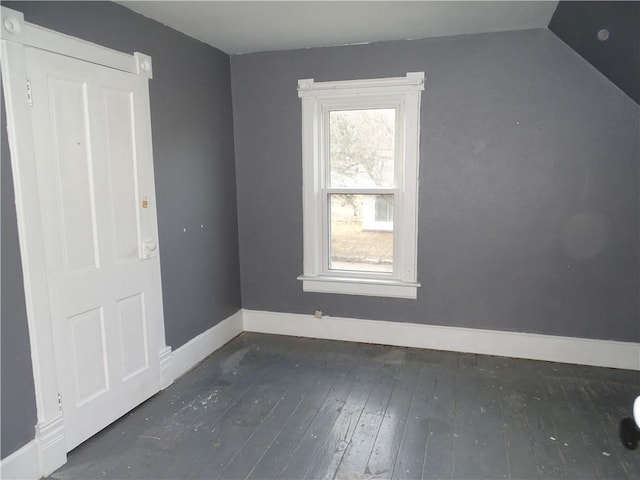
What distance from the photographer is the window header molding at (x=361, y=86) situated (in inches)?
128

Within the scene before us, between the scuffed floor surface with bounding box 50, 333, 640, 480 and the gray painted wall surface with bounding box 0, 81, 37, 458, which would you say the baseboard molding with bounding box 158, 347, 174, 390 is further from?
the gray painted wall surface with bounding box 0, 81, 37, 458

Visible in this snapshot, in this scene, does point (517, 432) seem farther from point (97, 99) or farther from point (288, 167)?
point (97, 99)

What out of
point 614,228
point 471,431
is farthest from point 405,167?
point 471,431

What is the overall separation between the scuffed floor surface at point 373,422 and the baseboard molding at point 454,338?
9 centimetres

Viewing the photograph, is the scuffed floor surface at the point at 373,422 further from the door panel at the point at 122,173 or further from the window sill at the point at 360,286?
the door panel at the point at 122,173

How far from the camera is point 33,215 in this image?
2.01 m

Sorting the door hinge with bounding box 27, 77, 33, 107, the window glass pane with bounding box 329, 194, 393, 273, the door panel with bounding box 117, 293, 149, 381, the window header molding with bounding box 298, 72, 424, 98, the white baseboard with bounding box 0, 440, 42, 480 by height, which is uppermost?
the window header molding with bounding box 298, 72, 424, 98

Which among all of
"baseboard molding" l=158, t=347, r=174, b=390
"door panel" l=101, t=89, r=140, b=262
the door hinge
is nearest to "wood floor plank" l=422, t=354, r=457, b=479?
"baseboard molding" l=158, t=347, r=174, b=390

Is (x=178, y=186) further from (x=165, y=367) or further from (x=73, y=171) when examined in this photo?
(x=165, y=367)

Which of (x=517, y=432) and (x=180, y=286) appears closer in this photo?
(x=517, y=432)

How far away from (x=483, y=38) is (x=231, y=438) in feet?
10.1

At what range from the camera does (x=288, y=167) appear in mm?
3660

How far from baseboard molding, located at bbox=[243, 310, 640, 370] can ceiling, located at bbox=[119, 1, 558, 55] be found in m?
2.20

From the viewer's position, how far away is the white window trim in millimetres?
3328
